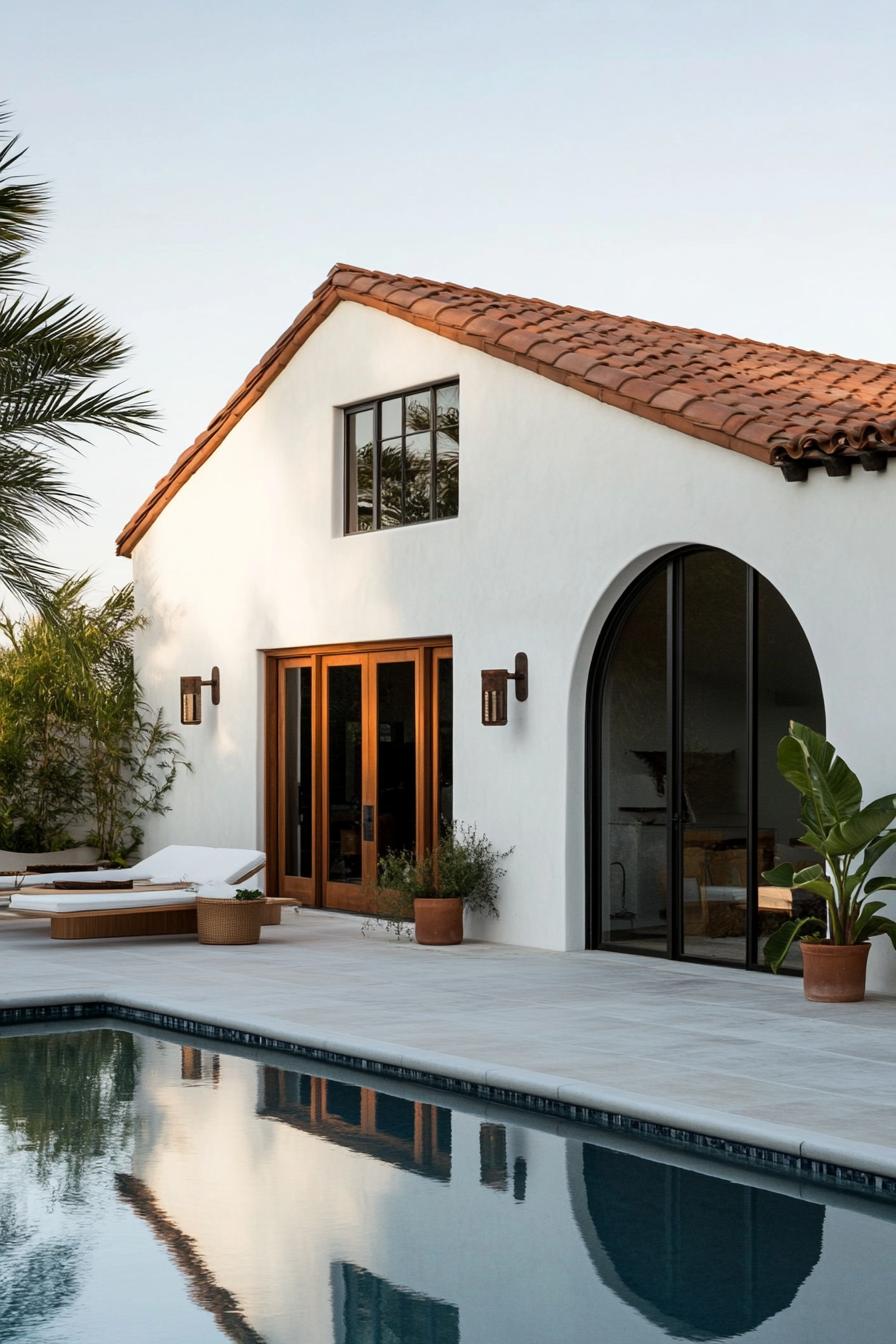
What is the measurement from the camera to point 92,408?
1546 centimetres

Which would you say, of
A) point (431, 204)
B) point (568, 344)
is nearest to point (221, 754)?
point (568, 344)

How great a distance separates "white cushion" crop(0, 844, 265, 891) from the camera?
14.6 m

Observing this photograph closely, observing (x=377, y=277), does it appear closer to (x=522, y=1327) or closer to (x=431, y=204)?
(x=431, y=204)

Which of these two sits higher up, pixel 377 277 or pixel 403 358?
pixel 377 277

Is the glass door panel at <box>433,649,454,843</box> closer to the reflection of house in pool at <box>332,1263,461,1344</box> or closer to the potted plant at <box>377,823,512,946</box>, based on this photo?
the potted plant at <box>377,823,512,946</box>

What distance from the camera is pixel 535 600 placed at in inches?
529

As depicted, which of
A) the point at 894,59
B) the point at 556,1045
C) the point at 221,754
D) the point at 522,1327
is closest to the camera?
the point at 522,1327

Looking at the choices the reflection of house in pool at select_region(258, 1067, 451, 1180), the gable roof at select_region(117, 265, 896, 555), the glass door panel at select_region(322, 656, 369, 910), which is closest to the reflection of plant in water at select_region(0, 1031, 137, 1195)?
the reflection of house in pool at select_region(258, 1067, 451, 1180)

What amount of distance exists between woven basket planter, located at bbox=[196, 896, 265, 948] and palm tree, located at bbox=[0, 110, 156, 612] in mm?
3657

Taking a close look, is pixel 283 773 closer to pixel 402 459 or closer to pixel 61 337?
pixel 402 459

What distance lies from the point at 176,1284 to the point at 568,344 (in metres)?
10.0

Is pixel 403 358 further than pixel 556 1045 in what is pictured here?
Yes

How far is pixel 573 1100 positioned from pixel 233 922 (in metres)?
6.90

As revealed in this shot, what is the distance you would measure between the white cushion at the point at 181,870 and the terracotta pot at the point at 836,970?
19.5 feet
